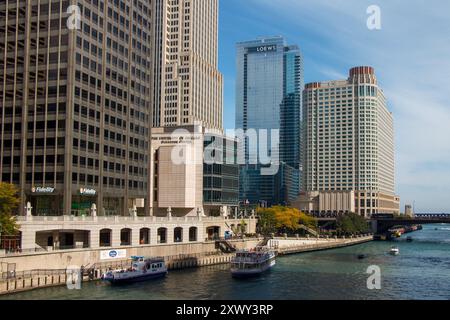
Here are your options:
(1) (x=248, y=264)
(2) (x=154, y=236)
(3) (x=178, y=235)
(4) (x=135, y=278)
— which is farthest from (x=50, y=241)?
(3) (x=178, y=235)

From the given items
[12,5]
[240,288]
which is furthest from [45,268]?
[12,5]

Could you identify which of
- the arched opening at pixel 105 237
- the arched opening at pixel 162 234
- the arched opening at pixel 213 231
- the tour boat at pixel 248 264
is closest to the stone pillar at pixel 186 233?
the arched opening at pixel 162 234

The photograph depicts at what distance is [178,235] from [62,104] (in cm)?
4180

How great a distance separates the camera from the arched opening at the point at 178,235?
128 metres

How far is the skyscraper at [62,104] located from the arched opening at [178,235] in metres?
14.0

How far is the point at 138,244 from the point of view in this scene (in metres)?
109

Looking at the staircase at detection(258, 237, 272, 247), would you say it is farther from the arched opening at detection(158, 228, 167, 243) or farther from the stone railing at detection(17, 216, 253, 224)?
the arched opening at detection(158, 228, 167, 243)

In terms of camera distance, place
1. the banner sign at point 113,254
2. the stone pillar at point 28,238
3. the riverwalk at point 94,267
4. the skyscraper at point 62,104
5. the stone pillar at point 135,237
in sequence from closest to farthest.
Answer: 1. the riverwalk at point 94,267
2. the stone pillar at point 28,238
3. the banner sign at point 113,254
4. the stone pillar at point 135,237
5. the skyscraper at point 62,104

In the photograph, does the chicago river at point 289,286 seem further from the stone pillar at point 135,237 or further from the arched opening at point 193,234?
the arched opening at point 193,234

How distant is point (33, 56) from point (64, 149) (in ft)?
74.0

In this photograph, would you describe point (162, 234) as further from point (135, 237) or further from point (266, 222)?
point (266, 222)

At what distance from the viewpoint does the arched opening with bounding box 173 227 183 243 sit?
128 m

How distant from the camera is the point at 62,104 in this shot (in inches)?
Result: 4341

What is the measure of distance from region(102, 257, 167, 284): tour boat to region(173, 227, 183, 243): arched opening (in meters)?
32.2
